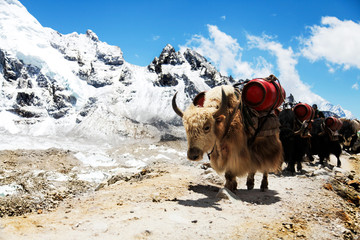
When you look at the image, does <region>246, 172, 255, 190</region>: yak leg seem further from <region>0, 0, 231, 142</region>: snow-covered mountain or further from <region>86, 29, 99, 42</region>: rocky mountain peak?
<region>86, 29, 99, 42</region>: rocky mountain peak

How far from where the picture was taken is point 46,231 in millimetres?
1877

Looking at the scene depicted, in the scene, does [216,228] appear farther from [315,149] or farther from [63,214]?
[315,149]

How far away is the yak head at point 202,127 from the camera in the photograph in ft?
8.83

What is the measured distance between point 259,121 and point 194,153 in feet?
4.96

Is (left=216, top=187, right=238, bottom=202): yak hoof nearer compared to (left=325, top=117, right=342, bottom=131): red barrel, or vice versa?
(left=216, top=187, right=238, bottom=202): yak hoof

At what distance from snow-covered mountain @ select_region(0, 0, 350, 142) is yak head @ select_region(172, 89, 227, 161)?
63.0 ft

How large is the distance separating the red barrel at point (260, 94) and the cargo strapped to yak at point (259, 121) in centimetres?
8

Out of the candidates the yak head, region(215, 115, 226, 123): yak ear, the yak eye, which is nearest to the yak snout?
the yak head

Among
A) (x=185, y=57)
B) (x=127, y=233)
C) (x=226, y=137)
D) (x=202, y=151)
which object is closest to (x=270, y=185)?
(x=226, y=137)

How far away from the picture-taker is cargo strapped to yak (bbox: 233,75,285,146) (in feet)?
11.6

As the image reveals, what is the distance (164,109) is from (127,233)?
27544mm

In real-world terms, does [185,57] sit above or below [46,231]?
above

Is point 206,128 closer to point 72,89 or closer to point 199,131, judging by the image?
point 199,131

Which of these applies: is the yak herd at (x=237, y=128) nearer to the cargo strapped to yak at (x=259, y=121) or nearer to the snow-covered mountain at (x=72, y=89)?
the cargo strapped to yak at (x=259, y=121)
